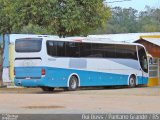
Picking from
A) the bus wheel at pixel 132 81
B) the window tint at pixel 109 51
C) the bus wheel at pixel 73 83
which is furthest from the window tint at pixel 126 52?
the bus wheel at pixel 73 83

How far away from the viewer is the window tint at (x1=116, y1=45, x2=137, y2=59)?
33.7 meters

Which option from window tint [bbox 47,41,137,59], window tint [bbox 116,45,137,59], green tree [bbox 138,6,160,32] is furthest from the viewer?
green tree [bbox 138,6,160,32]

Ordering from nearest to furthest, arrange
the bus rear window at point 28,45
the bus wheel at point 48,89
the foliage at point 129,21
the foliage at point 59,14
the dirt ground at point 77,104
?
the dirt ground at point 77,104 → the bus rear window at point 28,45 → the bus wheel at point 48,89 → the foliage at point 59,14 → the foliage at point 129,21

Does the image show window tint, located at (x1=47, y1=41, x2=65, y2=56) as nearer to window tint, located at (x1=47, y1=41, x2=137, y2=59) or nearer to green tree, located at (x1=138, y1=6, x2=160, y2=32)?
window tint, located at (x1=47, y1=41, x2=137, y2=59)

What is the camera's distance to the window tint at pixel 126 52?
33.7m

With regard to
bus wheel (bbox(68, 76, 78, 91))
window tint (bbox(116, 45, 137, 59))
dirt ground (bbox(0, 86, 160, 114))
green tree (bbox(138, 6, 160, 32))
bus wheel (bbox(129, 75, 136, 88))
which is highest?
green tree (bbox(138, 6, 160, 32))

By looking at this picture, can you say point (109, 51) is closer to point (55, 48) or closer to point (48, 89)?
point (48, 89)

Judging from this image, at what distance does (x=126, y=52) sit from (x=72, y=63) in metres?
6.24

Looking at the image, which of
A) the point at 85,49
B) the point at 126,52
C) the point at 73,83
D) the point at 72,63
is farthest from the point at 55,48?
the point at 126,52

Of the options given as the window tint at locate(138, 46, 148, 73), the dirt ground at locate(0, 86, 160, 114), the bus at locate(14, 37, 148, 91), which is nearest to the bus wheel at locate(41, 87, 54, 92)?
the bus at locate(14, 37, 148, 91)

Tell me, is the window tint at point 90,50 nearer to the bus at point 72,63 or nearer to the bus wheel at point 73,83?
the bus at point 72,63

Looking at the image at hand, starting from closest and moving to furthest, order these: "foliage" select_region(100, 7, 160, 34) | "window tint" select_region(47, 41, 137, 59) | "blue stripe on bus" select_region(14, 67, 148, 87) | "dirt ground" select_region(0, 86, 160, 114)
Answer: "dirt ground" select_region(0, 86, 160, 114) < "blue stripe on bus" select_region(14, 67, 148, 87) < "window tint" select_region(47, 41, 137, 59) < "foliage" select_region(100, 7, 160, 34)

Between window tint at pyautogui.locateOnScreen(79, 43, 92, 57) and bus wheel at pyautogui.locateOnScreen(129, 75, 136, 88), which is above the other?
window tint at pyautogui.locateOnScreen(79, 43, 92, 57)

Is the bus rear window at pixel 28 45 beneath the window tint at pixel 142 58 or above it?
above
